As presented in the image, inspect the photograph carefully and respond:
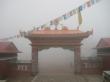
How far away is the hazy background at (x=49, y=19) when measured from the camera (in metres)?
9.90

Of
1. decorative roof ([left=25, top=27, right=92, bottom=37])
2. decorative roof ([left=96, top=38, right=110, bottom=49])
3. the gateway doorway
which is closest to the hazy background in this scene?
the gateway doorway

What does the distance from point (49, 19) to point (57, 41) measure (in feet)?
4.67

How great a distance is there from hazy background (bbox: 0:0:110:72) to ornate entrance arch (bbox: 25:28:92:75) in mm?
1164

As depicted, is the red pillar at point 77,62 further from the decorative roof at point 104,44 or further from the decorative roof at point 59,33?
the decorative roof at point 104,44

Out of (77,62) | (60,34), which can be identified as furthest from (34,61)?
(77,62)

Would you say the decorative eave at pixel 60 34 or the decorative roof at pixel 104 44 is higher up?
the decorative eave at pixel 60 34

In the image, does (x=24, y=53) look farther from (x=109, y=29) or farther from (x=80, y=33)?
(x=109, y=29)

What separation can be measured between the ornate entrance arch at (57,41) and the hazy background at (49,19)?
1164 millimetres

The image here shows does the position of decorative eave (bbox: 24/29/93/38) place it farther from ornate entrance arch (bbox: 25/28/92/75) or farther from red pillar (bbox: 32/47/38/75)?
red pillar (bbox: 32/47/38/75)

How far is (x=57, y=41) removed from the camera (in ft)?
28.7

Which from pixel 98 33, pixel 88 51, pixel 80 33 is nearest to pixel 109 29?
pixel 98 33

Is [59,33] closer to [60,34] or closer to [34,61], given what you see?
[60,34]

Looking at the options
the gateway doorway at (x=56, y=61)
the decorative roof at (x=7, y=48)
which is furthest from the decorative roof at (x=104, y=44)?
the decorative roof at (x=7, y=48)

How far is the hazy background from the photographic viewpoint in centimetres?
990
